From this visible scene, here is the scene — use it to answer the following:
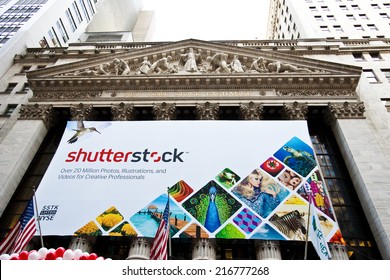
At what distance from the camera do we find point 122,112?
2230 centimetres

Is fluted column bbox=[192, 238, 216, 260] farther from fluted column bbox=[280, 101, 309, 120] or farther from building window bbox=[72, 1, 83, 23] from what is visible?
building window bbox=[72, 1, 83, 23]

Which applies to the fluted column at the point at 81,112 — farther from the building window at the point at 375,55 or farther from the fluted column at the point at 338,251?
Result: the building window at the point at 375,55

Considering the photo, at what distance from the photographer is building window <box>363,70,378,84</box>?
84.9 ft

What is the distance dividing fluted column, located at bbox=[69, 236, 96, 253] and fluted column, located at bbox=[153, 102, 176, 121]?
31.9 ft

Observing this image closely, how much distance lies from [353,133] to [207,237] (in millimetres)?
12208

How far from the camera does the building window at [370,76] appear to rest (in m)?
25.9

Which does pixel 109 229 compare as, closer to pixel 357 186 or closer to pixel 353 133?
pixel 357 186

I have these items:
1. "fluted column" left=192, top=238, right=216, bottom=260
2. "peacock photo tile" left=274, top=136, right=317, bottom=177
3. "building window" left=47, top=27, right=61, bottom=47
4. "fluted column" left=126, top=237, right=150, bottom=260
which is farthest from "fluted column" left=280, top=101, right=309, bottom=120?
"building window" left=47, top=27, right=61, bottom=47

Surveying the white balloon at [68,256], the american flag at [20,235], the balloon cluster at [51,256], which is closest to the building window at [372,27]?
the american flag at [20,235]

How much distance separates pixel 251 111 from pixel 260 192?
7.10 metres

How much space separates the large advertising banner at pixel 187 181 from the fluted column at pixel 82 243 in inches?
19.1
